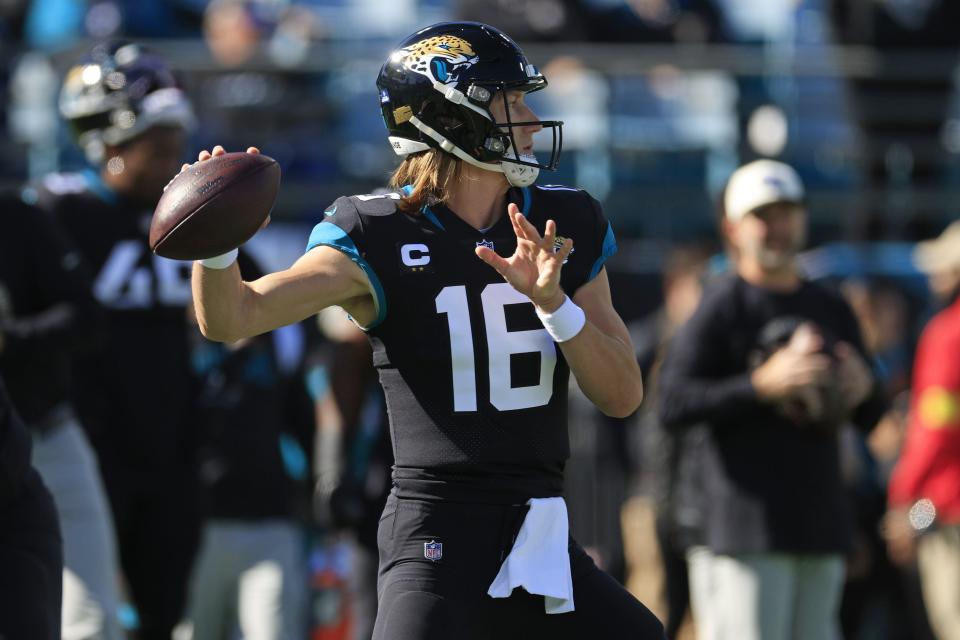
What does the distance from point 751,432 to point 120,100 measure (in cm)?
259

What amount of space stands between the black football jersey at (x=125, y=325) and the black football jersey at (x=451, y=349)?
2.21m

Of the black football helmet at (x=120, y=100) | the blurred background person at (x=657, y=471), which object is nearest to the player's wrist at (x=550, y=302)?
the black football helmet at (x=120, y=100)

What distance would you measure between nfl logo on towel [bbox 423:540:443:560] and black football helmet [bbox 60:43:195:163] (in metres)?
2.77

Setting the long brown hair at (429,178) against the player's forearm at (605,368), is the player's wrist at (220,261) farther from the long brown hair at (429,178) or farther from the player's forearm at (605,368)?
the player's forearm at (605,368)

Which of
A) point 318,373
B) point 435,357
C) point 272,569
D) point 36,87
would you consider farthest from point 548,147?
point 435,357

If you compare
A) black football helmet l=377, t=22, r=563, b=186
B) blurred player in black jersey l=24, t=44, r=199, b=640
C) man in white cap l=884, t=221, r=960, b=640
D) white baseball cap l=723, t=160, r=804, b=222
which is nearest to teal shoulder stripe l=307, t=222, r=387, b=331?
black football helmet l=377, t=22, r=563, b=186

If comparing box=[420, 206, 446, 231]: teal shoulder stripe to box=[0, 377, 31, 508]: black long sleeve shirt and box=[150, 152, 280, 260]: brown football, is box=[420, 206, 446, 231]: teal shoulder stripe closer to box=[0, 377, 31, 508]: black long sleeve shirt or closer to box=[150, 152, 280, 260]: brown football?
box=[150, 152, 280, 260]: brown football

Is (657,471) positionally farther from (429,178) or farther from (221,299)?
(221,299)

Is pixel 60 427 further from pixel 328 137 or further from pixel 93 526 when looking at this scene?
pixel 328 137

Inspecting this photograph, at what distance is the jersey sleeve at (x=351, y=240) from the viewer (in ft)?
11.9

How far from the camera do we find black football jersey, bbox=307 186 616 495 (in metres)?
3.64

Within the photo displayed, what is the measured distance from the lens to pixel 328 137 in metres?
10.2

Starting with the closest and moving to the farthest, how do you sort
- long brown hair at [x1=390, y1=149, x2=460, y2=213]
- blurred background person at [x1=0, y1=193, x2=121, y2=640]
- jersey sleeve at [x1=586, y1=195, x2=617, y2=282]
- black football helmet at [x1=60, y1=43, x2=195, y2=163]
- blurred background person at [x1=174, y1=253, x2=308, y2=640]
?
long brown hair at [x1=390, y1=149, x2=460, y2=213], jersey sleeve at [x1=586, y1=195, x2=617, y2=282], blurred background person at [x1=0, y1=193, x2=121, y2=640], black football helmet at [x1=60, y1=43, x2=195, y2=163], blurred background person at [x1=174, y1=253, x2=308, y2=640]

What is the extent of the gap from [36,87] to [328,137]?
77.6 inches
